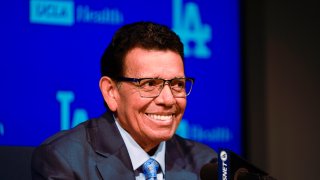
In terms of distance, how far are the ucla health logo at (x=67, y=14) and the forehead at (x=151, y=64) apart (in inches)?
46.7

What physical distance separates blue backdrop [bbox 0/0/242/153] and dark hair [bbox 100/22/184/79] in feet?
3.44

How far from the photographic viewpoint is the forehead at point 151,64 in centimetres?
224

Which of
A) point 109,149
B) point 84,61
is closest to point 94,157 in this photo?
point 109,149

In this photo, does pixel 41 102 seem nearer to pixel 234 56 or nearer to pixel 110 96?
pixel 110 96

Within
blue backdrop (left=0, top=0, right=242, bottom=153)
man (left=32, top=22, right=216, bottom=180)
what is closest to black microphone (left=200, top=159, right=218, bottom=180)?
man (left=32, top=22, right=216, bottom=180)

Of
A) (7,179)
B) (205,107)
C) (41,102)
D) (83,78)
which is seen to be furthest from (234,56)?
(7,179)

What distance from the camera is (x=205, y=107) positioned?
3.79 m

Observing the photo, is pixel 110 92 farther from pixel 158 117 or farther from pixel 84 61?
pixel 84 61

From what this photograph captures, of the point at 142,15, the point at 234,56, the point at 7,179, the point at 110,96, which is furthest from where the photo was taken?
the point at 234,56

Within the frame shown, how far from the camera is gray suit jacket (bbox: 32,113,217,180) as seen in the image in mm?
2210

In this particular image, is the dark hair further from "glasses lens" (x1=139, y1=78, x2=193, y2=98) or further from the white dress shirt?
the white dress shirt

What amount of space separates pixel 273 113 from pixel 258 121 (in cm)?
14

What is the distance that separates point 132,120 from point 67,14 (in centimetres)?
130

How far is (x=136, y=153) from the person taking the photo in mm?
2334
